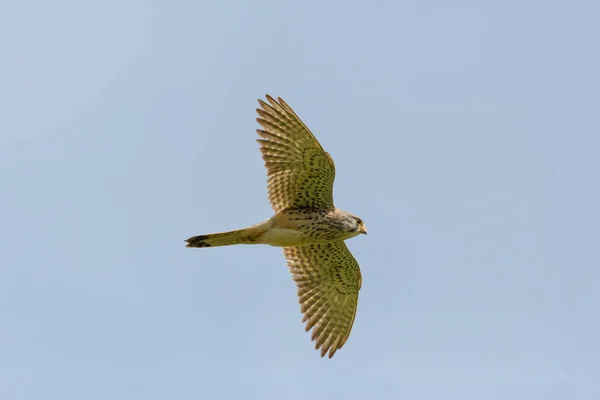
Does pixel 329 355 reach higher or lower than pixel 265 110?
lower

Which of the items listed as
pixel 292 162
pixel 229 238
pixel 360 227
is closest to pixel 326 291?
pixel 360 227

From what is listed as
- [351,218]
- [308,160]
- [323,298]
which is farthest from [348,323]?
[308,160]

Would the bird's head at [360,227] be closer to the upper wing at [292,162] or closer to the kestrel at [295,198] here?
the kestrel at [295,198]

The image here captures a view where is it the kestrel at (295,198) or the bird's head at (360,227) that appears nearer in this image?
the kestrel at (295,198)

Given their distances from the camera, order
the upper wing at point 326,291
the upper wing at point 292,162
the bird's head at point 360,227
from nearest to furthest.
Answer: the upper wing at point 292,162, the bird's head at point 360,227, the upper wing at point 326,291

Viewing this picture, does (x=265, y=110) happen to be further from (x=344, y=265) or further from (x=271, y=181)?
(x=344, y=265)

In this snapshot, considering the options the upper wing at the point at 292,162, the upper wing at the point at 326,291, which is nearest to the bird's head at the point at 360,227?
the upper wing at the point at 292,162
